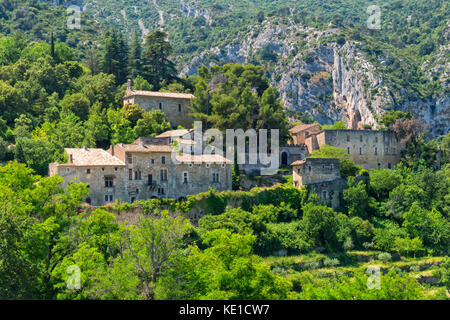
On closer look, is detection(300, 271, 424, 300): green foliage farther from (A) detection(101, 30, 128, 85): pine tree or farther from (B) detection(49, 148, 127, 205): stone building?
(A) detection(101, 30, 128, 85): pine tree

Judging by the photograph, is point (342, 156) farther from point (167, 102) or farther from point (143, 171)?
point (143, 171)

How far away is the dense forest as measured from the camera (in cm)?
3297

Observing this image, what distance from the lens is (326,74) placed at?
364 feet

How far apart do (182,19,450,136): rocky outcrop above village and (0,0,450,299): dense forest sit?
4457 mm

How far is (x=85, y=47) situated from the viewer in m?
104

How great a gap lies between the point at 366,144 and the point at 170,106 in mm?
23095

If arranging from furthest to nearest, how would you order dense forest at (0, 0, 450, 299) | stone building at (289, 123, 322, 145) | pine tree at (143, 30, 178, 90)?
pine tree at (143, 30, 178, 90) < stone building at (289, 123, 322, 145) < dense forest at (0, 0, 450, 299)

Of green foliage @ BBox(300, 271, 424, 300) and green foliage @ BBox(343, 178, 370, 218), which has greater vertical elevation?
green foliage @ BBox(343, 178, 370, 218)

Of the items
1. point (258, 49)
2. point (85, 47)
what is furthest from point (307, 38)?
point (85, 47)

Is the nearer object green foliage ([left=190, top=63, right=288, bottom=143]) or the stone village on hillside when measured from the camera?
the stone village on hillside

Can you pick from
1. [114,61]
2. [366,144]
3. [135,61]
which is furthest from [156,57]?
[366,144]

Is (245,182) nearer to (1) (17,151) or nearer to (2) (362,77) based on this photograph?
(1) (17,151)

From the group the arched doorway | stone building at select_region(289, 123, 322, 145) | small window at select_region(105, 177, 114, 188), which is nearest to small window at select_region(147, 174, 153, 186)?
small window at select_region(105, 177, 114, 188)

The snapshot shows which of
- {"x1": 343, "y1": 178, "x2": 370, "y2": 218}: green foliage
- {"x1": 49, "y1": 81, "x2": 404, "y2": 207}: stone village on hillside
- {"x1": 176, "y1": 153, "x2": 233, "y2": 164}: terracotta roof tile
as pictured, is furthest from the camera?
{"x1": 343, "y1": 178, "x2": 370, "y2": 218}: green foliage
